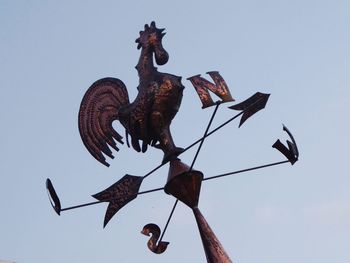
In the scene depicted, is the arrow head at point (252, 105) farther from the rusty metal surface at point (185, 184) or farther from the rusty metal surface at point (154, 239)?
the rusty metal surface at point (154, 239)

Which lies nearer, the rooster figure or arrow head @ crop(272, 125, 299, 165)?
arrow head @ crop(272, 125, 299, 165)

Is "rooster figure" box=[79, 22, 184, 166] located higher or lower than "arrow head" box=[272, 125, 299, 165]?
higher

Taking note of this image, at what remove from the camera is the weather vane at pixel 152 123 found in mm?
5699

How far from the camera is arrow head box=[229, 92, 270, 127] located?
5.66 meters

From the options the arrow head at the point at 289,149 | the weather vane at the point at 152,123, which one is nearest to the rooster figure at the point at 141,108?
the weather vane at the point at 152,123

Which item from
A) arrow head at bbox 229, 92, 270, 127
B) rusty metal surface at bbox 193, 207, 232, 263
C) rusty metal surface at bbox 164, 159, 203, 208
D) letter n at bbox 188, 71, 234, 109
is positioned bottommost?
rusty metal surface at bbox 193, 207, 232, 263

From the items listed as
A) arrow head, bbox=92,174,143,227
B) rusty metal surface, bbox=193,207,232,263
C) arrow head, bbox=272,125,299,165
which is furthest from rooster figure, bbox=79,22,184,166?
arrow head, bbox=272,125,299,165

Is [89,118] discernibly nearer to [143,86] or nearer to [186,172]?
[143,86]

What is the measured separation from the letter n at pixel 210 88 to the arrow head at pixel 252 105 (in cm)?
18

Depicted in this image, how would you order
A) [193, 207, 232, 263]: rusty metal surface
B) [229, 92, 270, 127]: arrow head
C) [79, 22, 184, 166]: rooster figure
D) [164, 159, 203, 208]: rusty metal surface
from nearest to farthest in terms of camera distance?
[193, 207, 232, 263]: rusty metal surface
[229, 92, 270, 127]: arrow head
[164, 159, 203, 208]: rusty metal surface
[79, 22, 184, 166]: rooster figure

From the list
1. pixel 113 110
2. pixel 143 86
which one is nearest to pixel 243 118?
pixel 143 86

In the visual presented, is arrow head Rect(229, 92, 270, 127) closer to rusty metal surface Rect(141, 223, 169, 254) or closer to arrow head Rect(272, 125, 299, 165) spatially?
arrow head Rect(272, 125, 299, 165)

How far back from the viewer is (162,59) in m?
6.55

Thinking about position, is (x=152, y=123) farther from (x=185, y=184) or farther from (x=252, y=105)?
(x=252, y=105)
